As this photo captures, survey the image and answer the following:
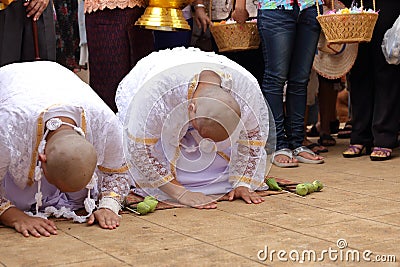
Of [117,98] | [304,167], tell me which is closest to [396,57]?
[304,167]

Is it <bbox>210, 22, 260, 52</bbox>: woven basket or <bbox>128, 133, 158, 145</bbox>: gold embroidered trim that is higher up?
<bbox>210, 22, 260, 52</bbox>: woven basket

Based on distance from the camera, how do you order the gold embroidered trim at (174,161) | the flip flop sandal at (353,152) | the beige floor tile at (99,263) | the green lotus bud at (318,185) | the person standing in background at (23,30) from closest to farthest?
the beige floor tile at (99,263) < the gold embroidered trim at (174,161) < the green lotus bud at (318,185) < the person standing in background at (23,30) < the flip flop sandal at (353,152)

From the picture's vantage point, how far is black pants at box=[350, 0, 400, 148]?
4570 mm

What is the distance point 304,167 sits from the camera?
14.3 feet

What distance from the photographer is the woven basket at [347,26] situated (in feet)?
13.7

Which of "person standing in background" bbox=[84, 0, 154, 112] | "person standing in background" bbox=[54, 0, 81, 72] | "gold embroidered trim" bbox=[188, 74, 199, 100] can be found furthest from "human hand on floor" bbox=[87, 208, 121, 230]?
"person standing in background" bbox=[54, 0, 81, 72]

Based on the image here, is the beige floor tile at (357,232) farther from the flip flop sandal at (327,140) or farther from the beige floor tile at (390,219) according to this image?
the flip flop sandal at (327,140)

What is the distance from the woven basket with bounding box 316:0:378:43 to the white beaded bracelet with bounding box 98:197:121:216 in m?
1.84

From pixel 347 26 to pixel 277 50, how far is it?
0.43 m

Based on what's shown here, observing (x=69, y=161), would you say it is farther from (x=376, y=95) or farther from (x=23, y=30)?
(x=376, y=95)

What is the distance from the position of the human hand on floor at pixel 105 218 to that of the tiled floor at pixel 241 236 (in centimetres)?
4

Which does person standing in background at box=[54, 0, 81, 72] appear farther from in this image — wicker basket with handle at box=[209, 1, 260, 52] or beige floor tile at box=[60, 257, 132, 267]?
beige floor tile at box=[60, 257, 132, 267]

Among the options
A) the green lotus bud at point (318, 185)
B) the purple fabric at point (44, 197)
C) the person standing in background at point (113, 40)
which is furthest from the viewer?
the person standing in background at point (113, 40)

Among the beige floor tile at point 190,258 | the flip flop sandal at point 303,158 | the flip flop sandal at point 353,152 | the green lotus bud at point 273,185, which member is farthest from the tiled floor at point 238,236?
the flip flop sandal at point 353,152
